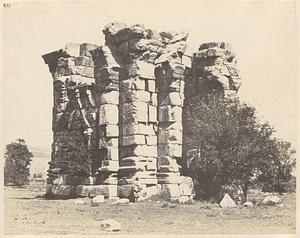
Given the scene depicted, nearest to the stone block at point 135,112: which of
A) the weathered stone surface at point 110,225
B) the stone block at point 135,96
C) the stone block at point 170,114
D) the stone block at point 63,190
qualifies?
the stone block at point 135,96

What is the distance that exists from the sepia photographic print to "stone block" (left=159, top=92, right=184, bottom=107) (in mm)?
32

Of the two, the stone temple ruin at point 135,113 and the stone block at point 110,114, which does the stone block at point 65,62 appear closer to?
the stone temple ruin at point 135,113

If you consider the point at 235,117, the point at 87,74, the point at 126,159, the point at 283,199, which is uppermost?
the point at 87,74

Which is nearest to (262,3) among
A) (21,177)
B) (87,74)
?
(87,74)

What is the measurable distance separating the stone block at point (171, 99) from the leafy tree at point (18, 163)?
4534 millimetres

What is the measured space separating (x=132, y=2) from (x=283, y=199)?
7175 mm

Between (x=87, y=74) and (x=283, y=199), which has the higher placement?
(x=87, y=74)

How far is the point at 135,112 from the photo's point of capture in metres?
20.2

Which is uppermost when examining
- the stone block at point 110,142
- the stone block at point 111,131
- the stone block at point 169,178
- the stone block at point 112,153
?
the stone block at point 111,131

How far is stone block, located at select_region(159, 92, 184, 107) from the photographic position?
20.6 metres

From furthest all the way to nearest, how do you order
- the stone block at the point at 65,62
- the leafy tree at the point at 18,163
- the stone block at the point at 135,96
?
the stone block at the point at 65,62 < the stone block at the point at 135,96 < the leafy tree at the point at 18,163

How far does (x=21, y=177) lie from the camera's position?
2327 cm

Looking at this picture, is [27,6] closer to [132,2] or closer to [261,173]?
[132,2]

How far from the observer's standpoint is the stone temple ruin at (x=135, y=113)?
2020 cm
